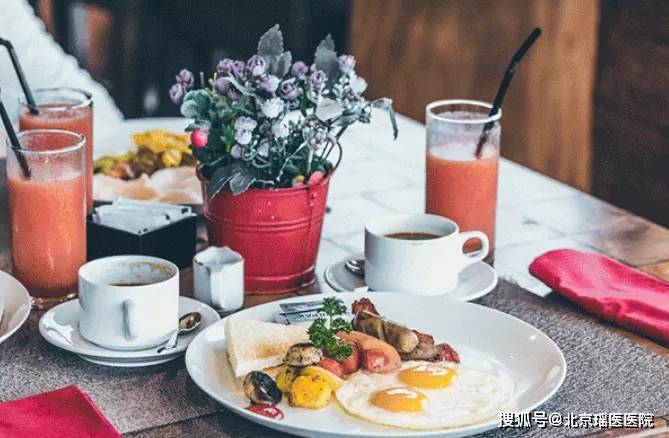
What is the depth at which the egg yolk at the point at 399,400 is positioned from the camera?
1241mm

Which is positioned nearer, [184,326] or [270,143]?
[184,326]

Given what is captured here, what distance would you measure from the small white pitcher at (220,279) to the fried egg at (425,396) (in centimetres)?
32

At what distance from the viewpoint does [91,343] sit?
1.44m

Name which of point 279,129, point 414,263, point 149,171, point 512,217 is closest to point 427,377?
point 414,263

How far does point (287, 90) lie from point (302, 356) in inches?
16.6

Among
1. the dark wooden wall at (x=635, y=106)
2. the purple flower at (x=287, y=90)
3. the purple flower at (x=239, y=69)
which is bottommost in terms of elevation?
the dark wooden wall at (x=635, y=106)

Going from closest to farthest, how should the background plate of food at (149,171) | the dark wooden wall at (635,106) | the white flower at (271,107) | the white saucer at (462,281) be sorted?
the white flower at (271,107) → the white saucer at (462,281) → the background plate of food at (149,171) → the dark wooden wall at (635,106)

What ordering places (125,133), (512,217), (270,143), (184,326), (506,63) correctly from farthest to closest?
(506,63) < (125,133) < (512,217) < (270,143) < (184,326)

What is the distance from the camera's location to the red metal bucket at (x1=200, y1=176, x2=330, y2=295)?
1.65m

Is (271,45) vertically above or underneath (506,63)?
above

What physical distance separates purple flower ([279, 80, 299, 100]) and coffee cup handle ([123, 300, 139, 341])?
0.37m

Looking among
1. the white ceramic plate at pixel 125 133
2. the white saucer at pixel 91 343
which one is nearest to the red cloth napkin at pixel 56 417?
the white saucer at pixel 91 343

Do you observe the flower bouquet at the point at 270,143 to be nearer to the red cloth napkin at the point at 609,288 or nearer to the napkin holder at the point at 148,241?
the napkin holder at the point at 148,241

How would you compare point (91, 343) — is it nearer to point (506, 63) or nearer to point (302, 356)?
point (302, 356)
